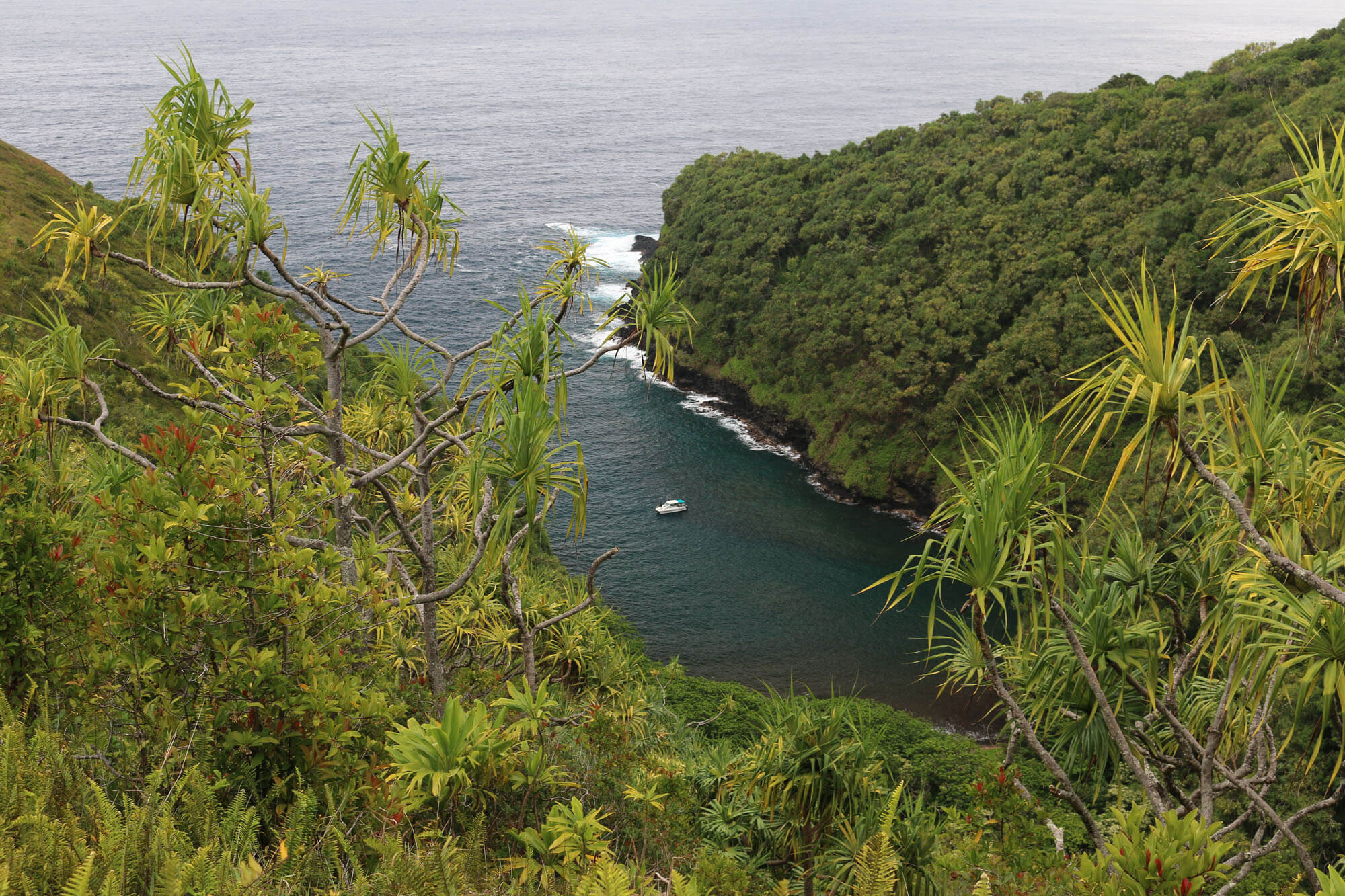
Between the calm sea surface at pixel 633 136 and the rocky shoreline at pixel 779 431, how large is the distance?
0.96 m

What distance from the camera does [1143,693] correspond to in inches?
265

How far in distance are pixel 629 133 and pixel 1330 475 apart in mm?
97237

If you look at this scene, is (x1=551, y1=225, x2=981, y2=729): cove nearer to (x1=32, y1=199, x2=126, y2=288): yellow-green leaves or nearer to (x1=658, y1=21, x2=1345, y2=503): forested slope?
(x1=658, y1=21, x2=1345, y2=503): forested slope

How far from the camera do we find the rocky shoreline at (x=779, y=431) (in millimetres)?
38562

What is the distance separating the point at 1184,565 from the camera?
6578 mm

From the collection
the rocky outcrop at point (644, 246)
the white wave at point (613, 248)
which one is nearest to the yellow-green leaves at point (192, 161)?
the white wave at point (613, 248)

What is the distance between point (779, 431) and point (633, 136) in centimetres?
6177

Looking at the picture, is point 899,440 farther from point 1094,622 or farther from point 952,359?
point 1094,622

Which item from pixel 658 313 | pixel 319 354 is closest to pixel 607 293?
pixel 658 313

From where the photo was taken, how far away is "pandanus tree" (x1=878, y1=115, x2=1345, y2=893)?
15.3ft

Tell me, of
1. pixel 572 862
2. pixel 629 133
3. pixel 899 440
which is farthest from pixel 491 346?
pixel 629 133

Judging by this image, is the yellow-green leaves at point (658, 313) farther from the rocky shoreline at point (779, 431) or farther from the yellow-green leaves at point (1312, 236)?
the rocky shoreline at point (779, 431)

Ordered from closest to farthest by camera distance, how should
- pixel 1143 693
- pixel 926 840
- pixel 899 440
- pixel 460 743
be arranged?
1. pixel 460 743
2. pixel 926 840
3. pixel 1143 693
4. pixel 899 440

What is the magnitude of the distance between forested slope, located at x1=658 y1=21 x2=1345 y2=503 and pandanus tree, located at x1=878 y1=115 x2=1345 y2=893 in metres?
29.7
